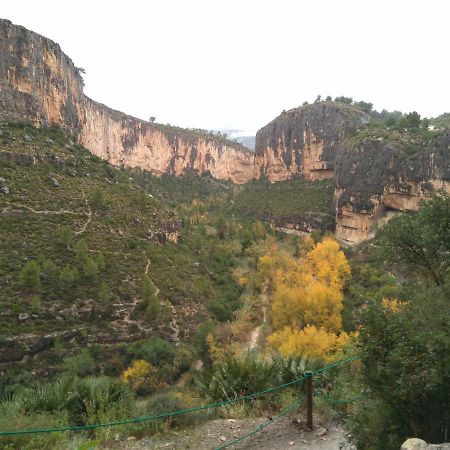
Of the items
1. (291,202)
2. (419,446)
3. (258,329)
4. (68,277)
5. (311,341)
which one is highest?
(291,202)

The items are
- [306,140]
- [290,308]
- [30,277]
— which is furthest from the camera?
[306,140]

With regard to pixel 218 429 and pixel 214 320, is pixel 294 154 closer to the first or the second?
pixel 214 320

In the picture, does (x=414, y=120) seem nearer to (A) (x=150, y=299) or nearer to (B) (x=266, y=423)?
(A) (x=150, y=299)

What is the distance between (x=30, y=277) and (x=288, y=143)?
61992 mm

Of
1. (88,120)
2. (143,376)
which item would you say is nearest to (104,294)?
(143,376)

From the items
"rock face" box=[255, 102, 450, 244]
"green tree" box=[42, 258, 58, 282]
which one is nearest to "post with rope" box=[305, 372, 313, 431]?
"green tree" box=[42, 258, 58, 282]

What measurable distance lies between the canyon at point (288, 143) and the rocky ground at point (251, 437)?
46.1 ft

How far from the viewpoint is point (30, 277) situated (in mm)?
23469

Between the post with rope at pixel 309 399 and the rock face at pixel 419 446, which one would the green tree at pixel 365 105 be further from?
the rock face at pixel 419 446

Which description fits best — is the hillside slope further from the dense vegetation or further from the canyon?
the dense vegetation

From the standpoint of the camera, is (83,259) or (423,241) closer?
(423,241)

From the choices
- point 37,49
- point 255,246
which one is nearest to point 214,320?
point 255,246

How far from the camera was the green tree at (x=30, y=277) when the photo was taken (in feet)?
76.8

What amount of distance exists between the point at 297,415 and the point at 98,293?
21.6 m
